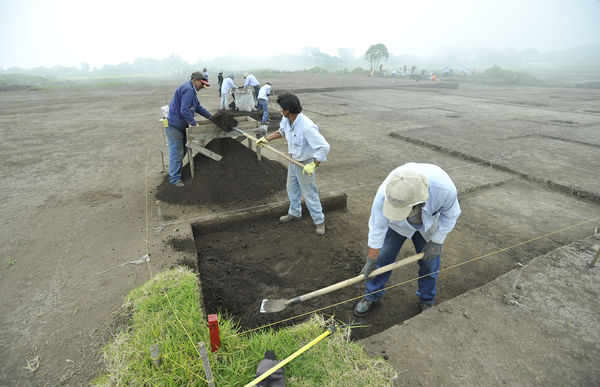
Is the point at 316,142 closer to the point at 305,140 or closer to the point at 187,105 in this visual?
the point at 305,140

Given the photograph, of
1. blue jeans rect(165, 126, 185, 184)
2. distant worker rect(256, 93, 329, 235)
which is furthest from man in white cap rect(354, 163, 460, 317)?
blue jeans rect(165, 126, 185, 184)

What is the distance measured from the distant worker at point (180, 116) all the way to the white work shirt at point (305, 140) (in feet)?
5.76

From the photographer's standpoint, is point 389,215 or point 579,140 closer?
point 389,215

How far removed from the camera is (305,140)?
3.97m

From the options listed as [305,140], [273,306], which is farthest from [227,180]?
[273,306]

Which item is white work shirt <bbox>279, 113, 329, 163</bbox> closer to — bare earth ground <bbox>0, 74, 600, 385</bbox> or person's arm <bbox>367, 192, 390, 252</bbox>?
bare earth ground <bbox>0, 74, 600, 385</bbox>

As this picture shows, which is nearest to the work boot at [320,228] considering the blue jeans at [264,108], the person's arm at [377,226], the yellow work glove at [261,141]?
the yellow work glove at [261,141]

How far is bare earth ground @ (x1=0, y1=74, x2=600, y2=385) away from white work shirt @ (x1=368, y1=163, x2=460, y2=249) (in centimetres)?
73

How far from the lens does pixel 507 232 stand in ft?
14.4

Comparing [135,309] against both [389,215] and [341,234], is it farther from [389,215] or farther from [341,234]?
[341,234]

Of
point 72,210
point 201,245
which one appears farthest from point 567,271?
point 72,210

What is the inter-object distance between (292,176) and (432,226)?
7.14 ft

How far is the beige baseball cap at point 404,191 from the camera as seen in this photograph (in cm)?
211

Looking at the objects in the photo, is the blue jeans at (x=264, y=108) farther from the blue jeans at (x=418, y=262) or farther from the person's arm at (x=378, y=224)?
the person's arm at (x=378, y=224)
